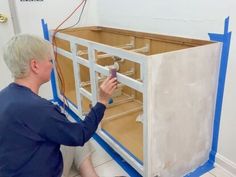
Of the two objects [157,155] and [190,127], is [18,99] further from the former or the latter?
[190,127]

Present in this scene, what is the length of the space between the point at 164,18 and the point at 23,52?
1.10 m

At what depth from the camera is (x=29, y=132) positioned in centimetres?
96

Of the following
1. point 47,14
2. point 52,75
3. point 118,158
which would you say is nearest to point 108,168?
point 118,158

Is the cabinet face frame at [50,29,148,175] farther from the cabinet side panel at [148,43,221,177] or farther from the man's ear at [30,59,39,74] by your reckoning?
the man's ear at [30,59,39,74]

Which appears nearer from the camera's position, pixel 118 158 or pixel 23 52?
pixel 23 52

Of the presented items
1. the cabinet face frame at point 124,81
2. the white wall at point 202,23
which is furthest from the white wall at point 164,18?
the cabinet face frame at point 124,81

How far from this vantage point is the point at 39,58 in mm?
998

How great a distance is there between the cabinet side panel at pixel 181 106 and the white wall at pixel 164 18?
10 cm

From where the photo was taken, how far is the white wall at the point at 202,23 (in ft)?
4.40

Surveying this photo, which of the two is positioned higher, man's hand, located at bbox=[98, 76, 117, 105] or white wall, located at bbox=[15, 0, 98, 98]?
white wall, located at bbox=[15, 0, 98, 98]

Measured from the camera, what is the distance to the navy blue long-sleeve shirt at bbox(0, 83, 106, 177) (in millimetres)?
934

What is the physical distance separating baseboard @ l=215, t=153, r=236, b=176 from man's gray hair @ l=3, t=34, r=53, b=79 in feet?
4.19

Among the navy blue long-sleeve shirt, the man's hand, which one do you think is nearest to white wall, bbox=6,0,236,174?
the man's hand

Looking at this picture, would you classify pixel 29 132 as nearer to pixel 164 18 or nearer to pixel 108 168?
pixel 108 168
